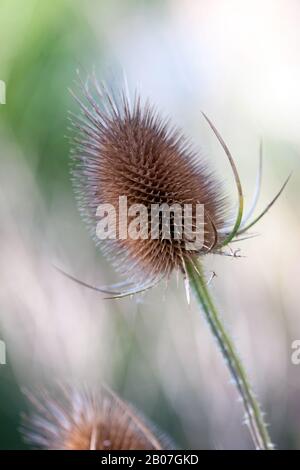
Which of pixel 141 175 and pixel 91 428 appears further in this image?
pixel 91 428

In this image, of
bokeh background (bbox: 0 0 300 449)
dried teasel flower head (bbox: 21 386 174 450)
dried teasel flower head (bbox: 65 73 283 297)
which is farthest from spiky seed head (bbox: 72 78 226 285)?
bokeh background (bbox: 0 0 300 449)

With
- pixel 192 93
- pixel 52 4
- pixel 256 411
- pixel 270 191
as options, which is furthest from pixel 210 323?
pixel 52 4

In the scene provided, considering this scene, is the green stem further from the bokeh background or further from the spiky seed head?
the bokeh background

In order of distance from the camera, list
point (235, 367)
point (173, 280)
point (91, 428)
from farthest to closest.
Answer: point (173, 280)
point (91, 428)
point (235, 367)

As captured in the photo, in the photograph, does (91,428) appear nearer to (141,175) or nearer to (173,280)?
(141,175)

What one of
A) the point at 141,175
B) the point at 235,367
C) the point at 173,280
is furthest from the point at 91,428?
the point at 173,280

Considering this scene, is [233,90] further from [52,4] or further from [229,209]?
[229,209]

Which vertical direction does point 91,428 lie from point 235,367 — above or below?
below

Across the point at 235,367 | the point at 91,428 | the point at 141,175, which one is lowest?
the point at 91,428

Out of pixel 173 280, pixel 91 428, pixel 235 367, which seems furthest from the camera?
pixel 173 280
